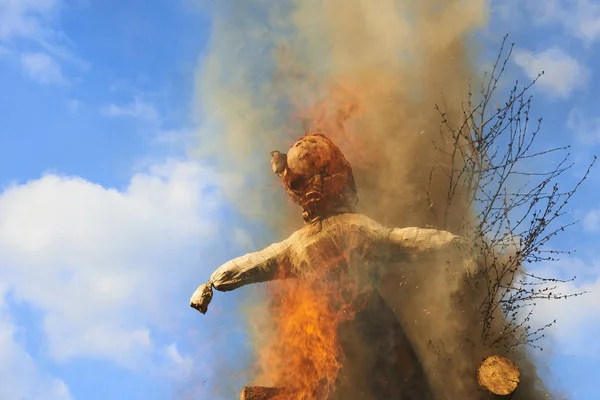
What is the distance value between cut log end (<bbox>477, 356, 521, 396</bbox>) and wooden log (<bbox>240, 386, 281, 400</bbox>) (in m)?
3.06

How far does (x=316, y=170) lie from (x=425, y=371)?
3499 millimetres

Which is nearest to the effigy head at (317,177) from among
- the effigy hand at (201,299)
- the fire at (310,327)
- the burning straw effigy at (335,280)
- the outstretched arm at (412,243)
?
the burning straw effigy at (335,280)

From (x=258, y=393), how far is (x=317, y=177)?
11.1ft

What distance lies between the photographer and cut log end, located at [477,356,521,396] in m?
10.8

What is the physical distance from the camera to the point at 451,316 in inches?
477

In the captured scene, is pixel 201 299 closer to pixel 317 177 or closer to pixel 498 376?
pixel 317 177

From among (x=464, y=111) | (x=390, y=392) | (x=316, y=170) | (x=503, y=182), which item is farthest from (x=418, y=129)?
(x=390, y=392)

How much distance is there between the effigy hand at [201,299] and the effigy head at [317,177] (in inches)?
74.9

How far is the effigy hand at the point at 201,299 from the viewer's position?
11.5 metres

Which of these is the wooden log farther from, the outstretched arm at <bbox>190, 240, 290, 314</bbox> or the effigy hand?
the outstretched arm at <bbox>190, 240, 290, 314</bbox>

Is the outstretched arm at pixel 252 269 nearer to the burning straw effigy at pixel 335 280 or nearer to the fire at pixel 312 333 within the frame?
the burning straw effigy at pixel 335 280

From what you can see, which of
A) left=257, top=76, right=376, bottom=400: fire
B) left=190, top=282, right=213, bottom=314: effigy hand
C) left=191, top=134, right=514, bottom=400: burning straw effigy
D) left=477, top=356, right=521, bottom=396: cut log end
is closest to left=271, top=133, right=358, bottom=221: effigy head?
left=191, top=134, right=514, bottom=400: burning straw effigy

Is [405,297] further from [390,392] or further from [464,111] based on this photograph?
[464,111]

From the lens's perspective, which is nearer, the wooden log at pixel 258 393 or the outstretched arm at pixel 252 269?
the wooden log at pixel 258 393
